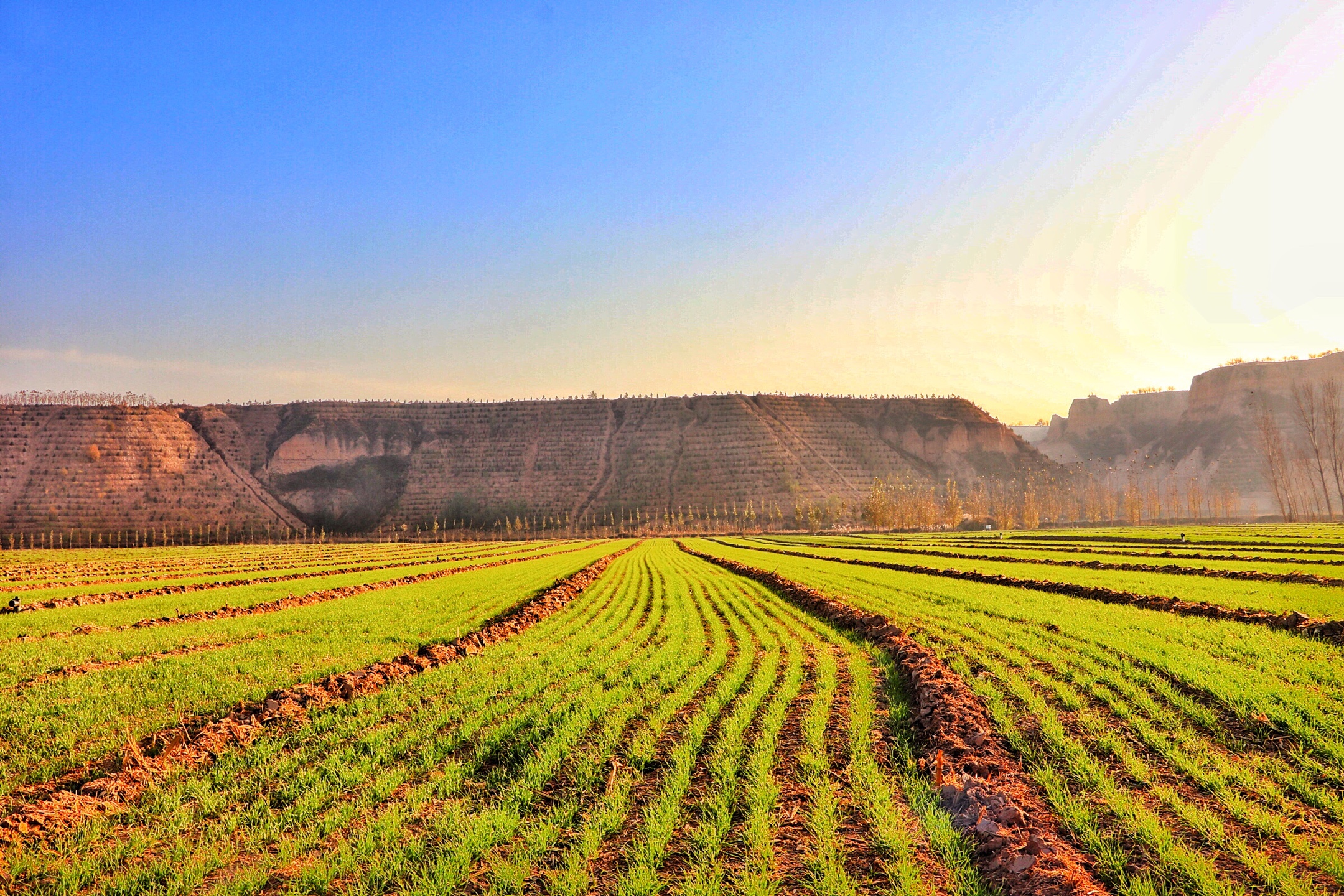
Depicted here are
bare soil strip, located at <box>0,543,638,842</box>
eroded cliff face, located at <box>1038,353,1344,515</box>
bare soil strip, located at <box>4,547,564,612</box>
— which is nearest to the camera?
bare soil strip, located at <box>0,543,638,842</box>

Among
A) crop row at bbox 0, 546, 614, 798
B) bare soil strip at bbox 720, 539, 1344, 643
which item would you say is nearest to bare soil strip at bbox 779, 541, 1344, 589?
bare soil strip at bbox 720, 539, 1344, 643

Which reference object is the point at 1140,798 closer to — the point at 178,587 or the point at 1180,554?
the point at 178,587

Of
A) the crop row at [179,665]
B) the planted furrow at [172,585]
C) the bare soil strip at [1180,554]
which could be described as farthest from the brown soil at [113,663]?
the bare soil strip at [1180,554]

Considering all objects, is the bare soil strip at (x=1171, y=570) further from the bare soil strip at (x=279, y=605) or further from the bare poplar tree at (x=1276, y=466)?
the bare poplar tree at (x=1276, y=466)

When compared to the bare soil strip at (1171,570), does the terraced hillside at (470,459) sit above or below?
above

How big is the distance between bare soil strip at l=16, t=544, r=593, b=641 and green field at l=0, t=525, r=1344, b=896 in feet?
1.84

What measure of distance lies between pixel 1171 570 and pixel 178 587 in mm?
35426

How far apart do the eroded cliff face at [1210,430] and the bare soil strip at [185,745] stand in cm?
10792

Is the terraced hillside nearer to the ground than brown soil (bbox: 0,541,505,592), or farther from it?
farther from it

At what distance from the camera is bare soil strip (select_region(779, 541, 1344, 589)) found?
21.8 metres

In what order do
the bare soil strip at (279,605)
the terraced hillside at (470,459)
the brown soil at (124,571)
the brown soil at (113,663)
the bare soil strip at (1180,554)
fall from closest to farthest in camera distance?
the brown soil at (113,663) < the bare soil strip at (279,605) < the bare soil strip at (1180,554) < the brown soil at (124,571) < the terraced hillside at (470,459)

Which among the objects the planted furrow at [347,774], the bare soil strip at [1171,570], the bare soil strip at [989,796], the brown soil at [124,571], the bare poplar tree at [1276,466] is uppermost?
the bare poplar tree at [1276,466]

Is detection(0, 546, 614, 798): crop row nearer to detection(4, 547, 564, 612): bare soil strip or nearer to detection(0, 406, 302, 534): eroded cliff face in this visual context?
detection(4, 547, 564, 612): bare soil strip

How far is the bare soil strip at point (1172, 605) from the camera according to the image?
13.9 meters
